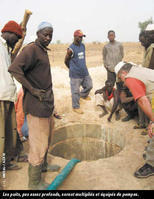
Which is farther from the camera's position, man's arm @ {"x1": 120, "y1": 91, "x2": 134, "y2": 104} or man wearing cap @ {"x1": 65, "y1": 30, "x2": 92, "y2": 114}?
A: man wearing cap @ {"x1": 65, "y1": 30, "x2": 92, "y2": 114}

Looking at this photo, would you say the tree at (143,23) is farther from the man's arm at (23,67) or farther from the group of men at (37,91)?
the man's arm at (23,67)

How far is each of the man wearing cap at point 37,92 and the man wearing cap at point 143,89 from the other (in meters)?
0.94

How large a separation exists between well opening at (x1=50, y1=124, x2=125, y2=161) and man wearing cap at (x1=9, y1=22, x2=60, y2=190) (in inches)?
85.7

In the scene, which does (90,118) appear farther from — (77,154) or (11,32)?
(11,32)

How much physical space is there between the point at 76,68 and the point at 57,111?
1188mm

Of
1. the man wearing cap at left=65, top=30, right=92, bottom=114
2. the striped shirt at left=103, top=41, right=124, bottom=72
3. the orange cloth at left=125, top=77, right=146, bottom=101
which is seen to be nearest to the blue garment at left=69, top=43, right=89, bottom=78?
the man wearing cap at left=65, top=30, right=92, bottom=114

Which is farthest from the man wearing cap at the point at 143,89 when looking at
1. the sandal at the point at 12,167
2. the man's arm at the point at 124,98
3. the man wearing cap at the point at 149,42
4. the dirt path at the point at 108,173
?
A: the man's arm at the point at 124,98

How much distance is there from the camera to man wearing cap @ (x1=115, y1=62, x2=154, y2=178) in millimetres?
2451

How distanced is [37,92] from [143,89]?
1.24m

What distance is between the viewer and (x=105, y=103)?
500cm

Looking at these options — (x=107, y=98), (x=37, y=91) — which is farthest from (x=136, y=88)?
(x=107, y=98)

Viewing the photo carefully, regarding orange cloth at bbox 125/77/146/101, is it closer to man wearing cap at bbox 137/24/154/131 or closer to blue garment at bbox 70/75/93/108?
man wearing cap at bbox 137/24/154/131

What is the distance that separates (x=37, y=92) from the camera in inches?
88.2

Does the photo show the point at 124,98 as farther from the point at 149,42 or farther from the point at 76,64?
the point at 76,64
